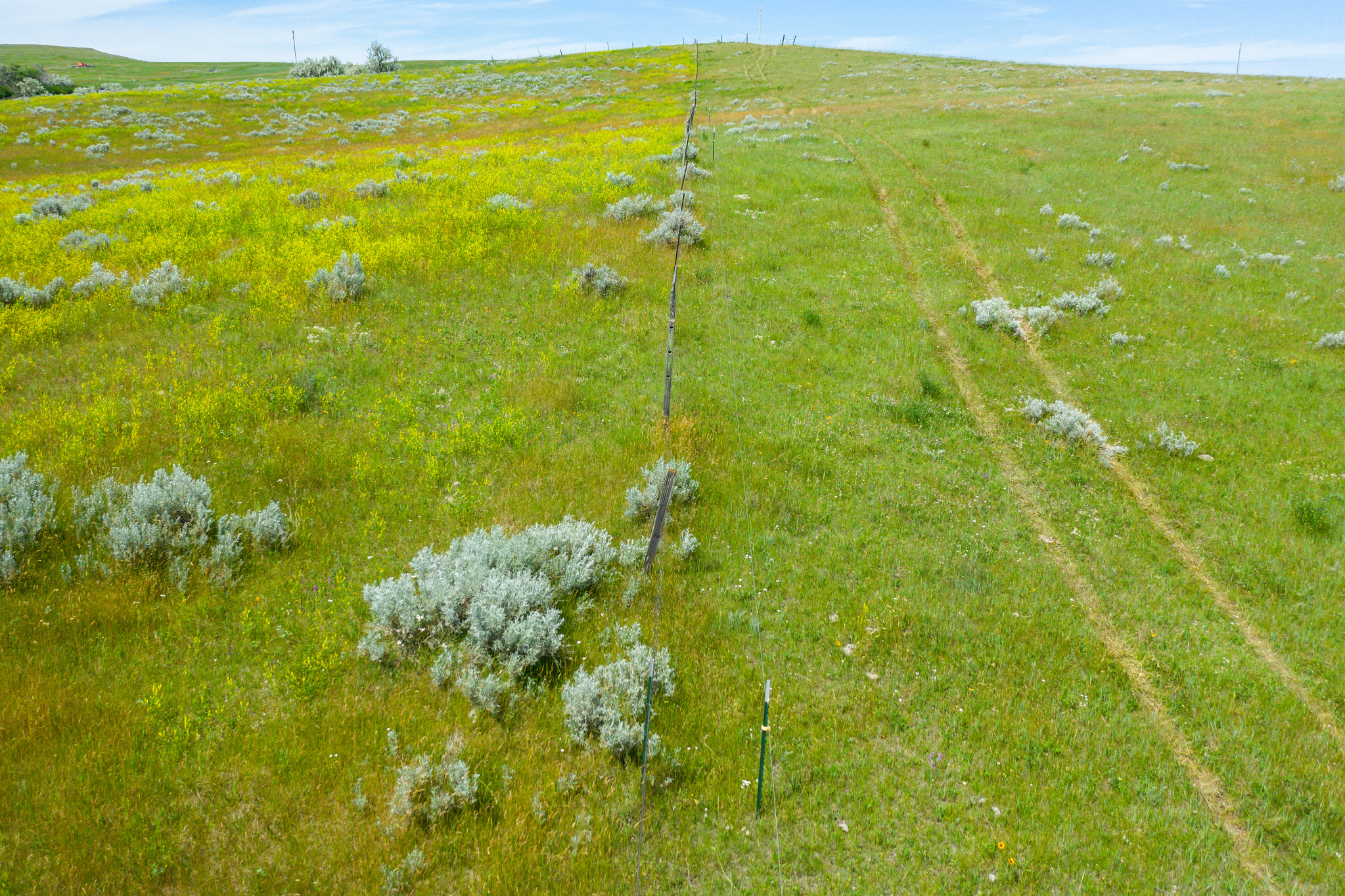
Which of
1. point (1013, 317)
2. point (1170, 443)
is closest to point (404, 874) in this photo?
point (1170, 443)

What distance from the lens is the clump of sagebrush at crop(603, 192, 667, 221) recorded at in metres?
19.8

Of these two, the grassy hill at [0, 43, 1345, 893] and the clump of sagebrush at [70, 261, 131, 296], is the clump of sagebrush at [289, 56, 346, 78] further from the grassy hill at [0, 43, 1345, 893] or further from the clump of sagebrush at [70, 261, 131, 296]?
the clump of sagebrush at [70, 261, 131, 296]

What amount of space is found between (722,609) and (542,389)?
5.60 meters

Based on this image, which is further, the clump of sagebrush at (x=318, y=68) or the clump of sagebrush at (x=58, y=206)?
the clump of sagebrush at (x=318, y=68)

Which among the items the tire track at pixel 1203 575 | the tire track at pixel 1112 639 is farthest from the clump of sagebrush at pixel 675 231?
the tire track at pixel 1203 575

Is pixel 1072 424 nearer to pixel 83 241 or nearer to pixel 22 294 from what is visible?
pixel 22 294

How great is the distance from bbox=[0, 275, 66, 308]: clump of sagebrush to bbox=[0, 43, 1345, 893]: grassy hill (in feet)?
0.19

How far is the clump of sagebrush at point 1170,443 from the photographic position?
10773 mm

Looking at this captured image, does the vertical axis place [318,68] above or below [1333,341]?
above

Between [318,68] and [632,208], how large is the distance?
11190 centimetres

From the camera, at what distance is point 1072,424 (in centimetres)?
1113

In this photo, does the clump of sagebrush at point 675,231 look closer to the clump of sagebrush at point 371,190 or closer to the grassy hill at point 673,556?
the grassy hill at point 673,556

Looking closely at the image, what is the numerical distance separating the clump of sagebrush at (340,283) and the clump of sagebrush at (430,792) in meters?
11.2

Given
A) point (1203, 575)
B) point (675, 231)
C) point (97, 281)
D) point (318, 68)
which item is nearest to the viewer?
point (1203, 575)
